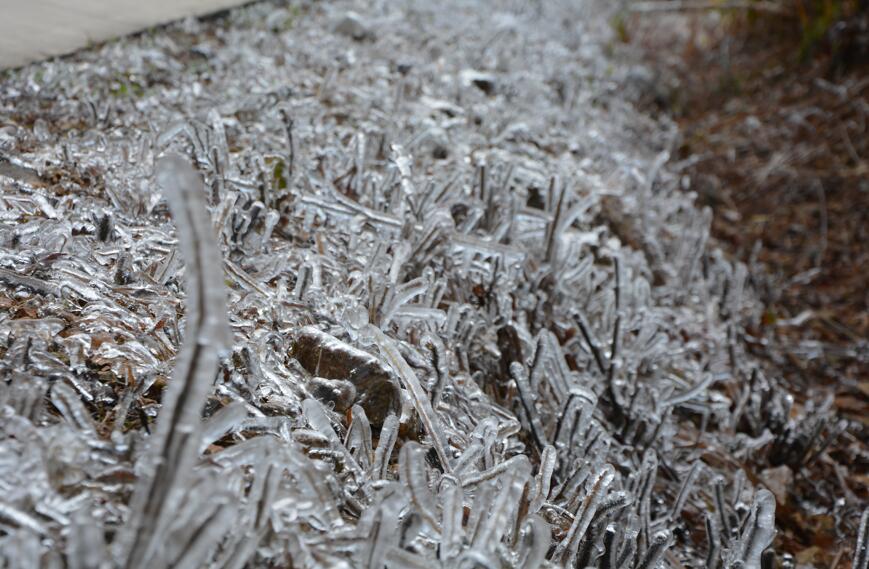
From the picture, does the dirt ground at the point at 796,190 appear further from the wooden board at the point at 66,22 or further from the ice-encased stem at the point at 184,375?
the wooden board at the point at 66,22

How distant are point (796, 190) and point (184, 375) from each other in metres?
4.76

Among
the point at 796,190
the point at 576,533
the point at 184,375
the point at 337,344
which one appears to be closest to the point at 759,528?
the point at 576,533

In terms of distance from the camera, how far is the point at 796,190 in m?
4.68

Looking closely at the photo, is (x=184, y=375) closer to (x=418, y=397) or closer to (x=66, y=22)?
(x=418, y=397)

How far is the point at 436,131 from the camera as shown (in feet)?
9.44

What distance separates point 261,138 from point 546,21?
5.57 m

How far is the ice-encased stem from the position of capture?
25.1 inches

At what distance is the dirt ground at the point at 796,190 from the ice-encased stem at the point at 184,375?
1.76 meters

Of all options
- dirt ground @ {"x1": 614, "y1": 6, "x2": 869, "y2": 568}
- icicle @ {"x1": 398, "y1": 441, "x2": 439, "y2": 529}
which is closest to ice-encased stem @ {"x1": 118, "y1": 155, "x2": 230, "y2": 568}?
icicle @ {"x1": 398, "y1": 441, "x2": 439, "y2": 529}

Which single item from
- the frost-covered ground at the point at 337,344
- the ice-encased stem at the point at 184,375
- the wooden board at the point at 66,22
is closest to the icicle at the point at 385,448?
the frost-covered ground at the point at 337,344

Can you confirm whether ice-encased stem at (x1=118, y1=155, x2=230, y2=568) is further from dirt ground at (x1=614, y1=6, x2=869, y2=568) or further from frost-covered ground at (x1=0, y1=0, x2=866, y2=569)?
dirt ground at (x1=614, y1=6, x2=869, y2=568)

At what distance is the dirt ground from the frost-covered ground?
220 millimetres

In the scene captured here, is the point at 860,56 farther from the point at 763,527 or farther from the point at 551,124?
the point at 763,527

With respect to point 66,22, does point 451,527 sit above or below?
below
